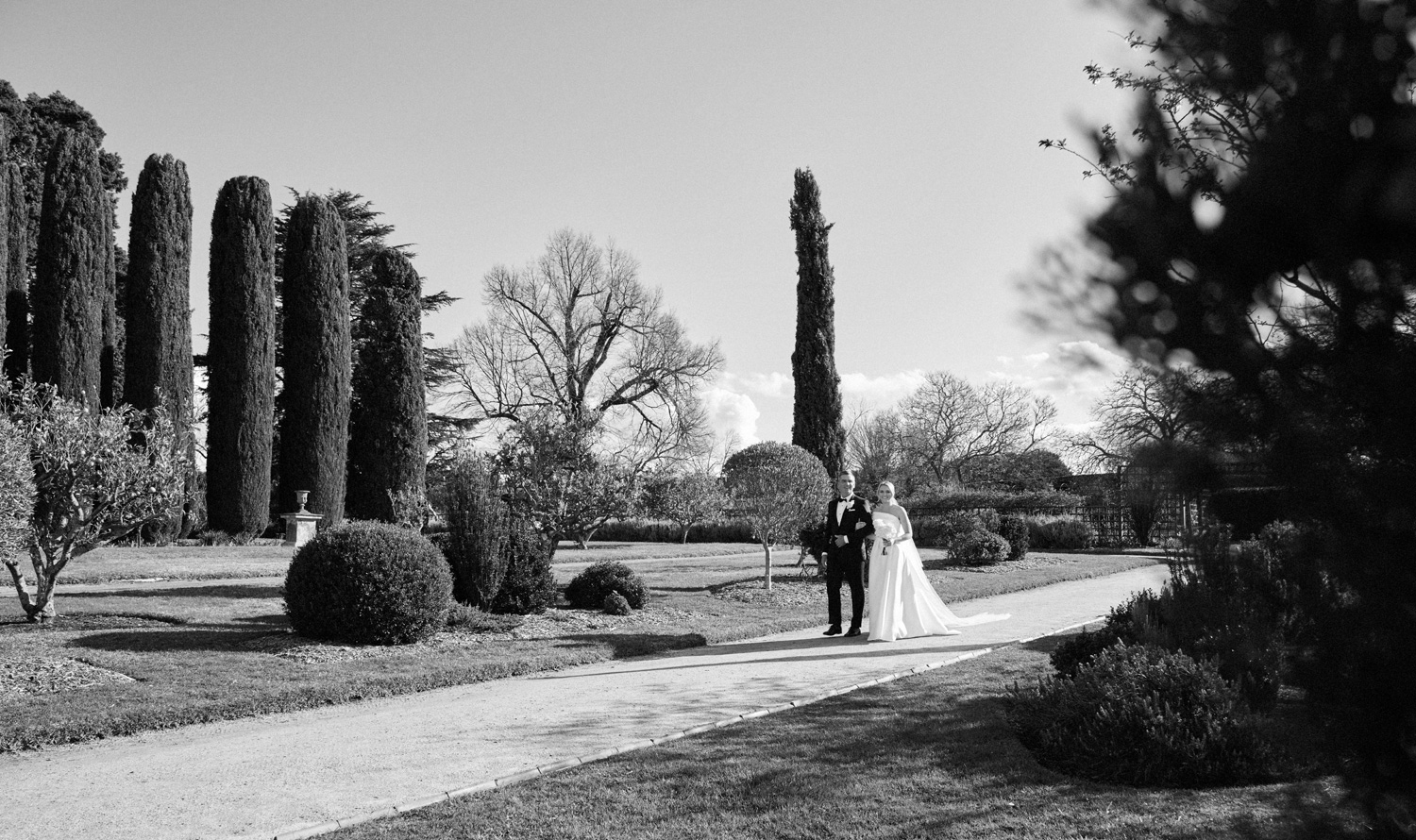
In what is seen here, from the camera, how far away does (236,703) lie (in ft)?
24.6

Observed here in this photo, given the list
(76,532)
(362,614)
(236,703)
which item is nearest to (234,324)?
(76,532)

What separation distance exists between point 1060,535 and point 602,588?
69.6ft

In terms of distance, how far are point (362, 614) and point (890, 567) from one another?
601 cm

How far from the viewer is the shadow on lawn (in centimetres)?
1455

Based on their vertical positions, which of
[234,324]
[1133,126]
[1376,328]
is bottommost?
[1376,328]

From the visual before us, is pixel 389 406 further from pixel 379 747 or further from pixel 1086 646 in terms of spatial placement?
pixel 1086 646

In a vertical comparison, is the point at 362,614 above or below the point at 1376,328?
below

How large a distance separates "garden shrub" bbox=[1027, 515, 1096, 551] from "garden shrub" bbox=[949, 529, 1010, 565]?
8189 mm

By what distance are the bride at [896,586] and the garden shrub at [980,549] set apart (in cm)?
1078

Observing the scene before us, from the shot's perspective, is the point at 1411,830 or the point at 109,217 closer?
the point at 1411,830

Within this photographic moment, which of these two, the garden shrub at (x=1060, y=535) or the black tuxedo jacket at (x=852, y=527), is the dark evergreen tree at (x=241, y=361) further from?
the garden shrub at (x=1060, y=535)

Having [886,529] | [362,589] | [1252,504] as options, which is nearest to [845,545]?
[886,529]

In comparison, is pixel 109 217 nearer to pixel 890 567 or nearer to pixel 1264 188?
pixel 890 567

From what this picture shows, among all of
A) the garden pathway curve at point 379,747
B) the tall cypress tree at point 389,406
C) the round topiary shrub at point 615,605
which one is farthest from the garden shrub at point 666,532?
the garden pathway curve at point 379,747
